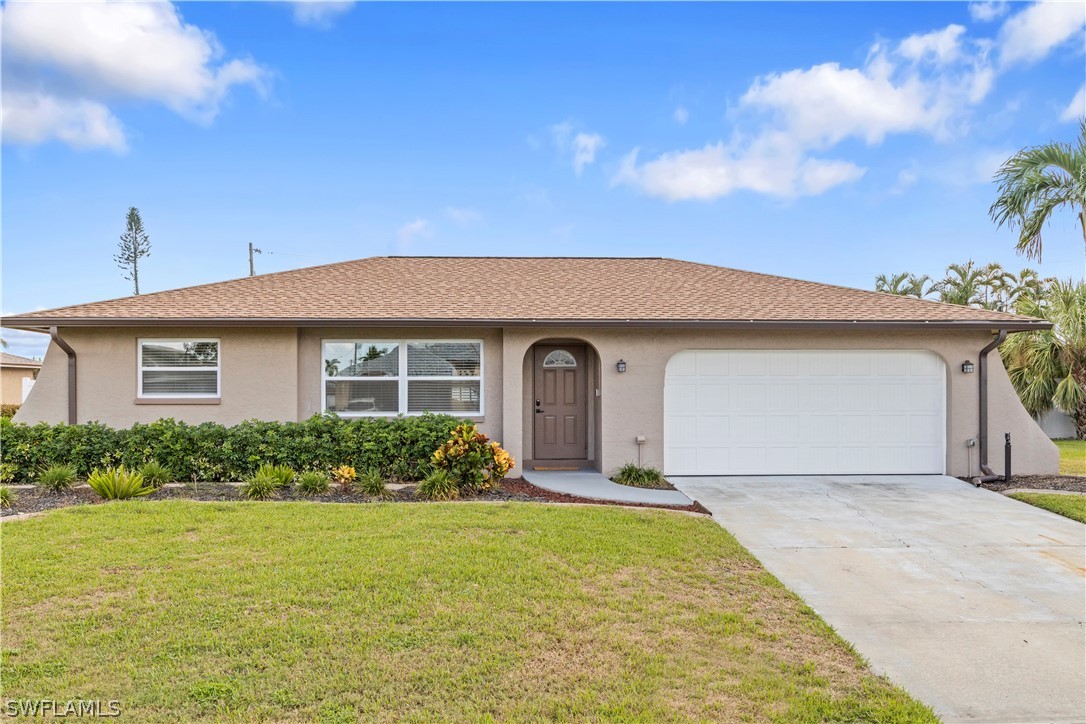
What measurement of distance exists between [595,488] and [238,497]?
17.1 ft

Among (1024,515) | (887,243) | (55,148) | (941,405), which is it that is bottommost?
(1024,515)

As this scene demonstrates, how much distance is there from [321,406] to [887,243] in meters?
18.7

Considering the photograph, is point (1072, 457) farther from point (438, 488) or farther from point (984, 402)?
point (438, 488)

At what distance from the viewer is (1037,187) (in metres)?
13.6

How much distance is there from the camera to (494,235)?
19.3m

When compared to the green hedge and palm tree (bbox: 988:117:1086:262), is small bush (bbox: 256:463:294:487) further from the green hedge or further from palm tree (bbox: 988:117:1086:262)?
palm tree (bbox: 988:117:1086:262)

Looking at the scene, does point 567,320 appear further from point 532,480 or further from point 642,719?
point 642,719

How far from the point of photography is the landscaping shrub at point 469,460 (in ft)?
29.9

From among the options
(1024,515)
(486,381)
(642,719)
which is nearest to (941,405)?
(1024,515)

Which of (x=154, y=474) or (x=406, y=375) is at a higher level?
(x=406, y=375)

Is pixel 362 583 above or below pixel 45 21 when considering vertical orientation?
below

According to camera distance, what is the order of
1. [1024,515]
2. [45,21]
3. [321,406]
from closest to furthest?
[1024,515], [45,21], [321,406]

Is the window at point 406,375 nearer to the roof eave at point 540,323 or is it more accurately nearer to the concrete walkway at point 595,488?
the roof eave at point 540,323
